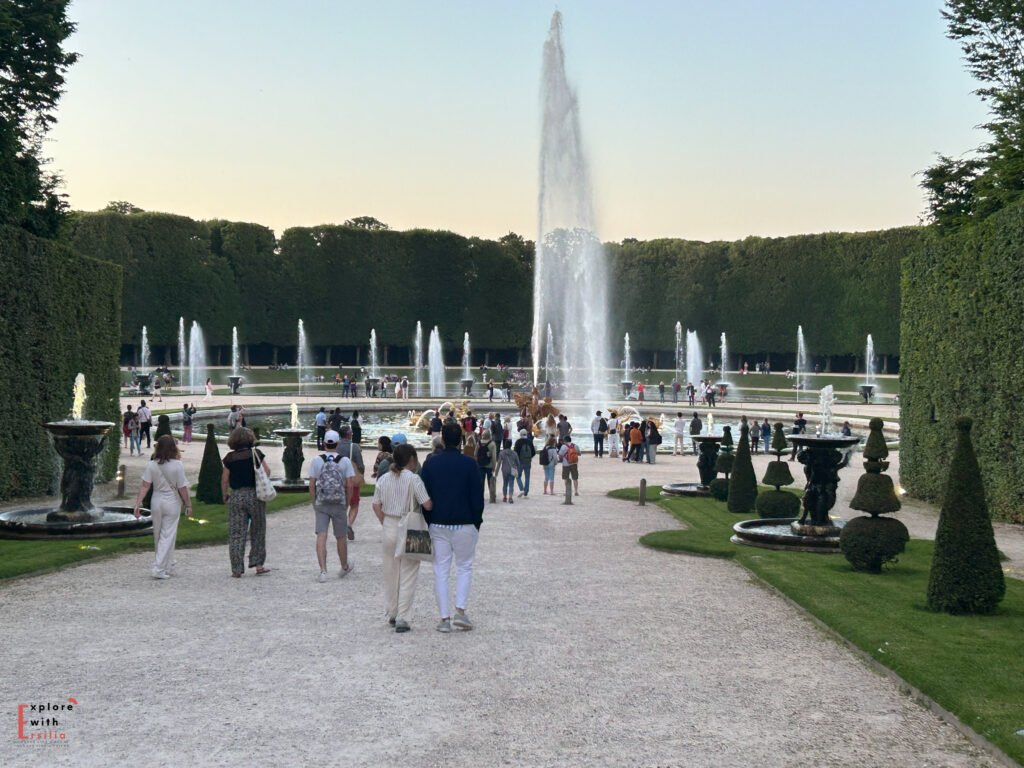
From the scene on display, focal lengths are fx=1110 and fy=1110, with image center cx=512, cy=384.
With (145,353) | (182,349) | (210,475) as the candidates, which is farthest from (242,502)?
(182,349)

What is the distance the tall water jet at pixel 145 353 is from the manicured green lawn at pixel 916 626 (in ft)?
227

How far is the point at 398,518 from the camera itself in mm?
10672

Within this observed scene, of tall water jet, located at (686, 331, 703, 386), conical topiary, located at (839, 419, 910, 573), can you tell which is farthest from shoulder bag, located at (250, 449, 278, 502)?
tall water jet, located at (686, 331, 703, 386)

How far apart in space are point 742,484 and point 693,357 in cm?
7013

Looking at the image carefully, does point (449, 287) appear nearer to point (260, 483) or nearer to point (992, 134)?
point (992, 134)

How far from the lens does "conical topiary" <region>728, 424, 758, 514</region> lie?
21031mm

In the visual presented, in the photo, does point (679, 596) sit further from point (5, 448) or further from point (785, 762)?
point (5, 448)

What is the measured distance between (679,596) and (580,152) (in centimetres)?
3979

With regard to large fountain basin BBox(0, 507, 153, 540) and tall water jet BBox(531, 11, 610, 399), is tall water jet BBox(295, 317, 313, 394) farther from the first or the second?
large fountain basin BBox(0, 507, 153, 540)

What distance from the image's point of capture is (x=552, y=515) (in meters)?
21.0

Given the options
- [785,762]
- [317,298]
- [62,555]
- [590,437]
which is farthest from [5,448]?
[317,298]

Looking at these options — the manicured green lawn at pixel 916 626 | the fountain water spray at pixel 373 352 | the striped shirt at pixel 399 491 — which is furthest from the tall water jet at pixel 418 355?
the striped shirt at pixel 399 491

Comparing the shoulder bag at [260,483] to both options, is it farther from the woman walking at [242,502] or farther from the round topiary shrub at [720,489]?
the round topiary shrub at [720,489]

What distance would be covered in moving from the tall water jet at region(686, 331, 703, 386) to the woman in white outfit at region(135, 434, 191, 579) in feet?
248
